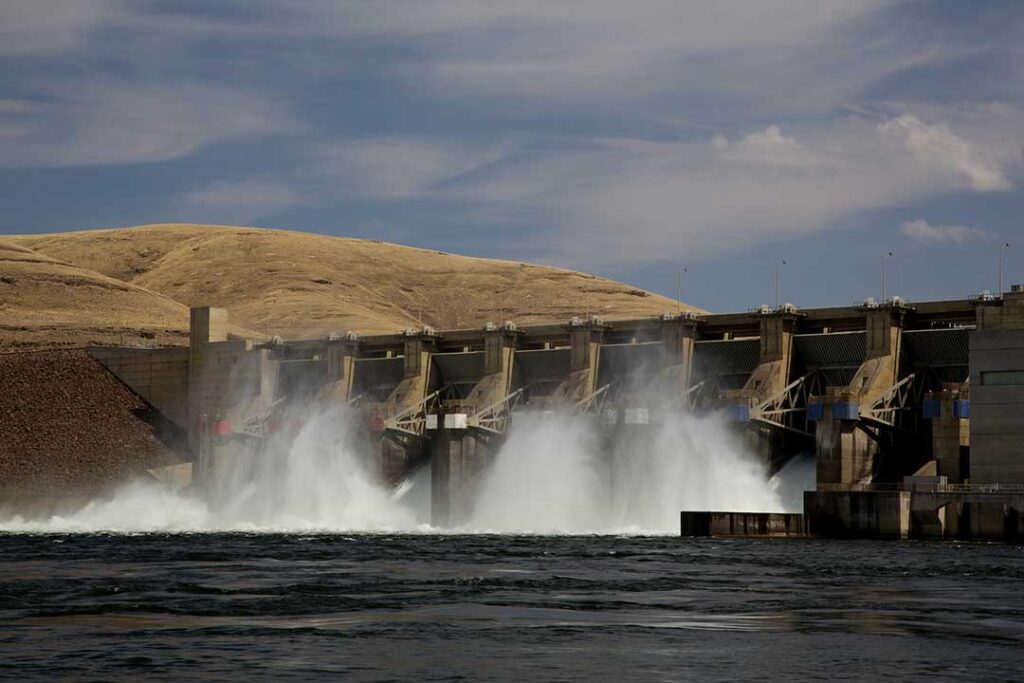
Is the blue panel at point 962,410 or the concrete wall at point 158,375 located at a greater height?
the concrete wall at point 158,375

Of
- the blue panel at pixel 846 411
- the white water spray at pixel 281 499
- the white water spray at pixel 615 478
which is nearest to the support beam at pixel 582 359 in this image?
the white water spray at pixel 615 478

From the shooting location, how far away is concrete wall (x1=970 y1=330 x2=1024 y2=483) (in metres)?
85.2

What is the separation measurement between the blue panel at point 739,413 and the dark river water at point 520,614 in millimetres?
18656

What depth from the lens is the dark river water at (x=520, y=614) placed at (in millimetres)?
36656

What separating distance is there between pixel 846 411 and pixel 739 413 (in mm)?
8628

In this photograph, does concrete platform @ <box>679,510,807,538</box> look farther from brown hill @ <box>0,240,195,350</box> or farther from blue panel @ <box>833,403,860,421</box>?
brown hill @ <box>0,240,195,350</box>

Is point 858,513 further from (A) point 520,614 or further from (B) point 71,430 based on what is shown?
(B) point 71,430

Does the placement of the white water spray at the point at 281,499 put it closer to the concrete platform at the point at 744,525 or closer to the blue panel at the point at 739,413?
the blue panel at the point at 739,413

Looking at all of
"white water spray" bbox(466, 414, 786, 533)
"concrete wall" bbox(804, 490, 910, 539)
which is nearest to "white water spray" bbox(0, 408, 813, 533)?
"white water spray" bbox(466, 414, 786, 533)

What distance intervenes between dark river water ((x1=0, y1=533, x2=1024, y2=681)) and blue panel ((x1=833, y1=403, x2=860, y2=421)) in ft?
41.0

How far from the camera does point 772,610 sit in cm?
4925

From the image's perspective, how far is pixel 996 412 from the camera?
86062mm

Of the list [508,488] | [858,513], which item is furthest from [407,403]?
[858,513]

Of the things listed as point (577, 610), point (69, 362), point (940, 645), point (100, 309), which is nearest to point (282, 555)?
point (577, 610)
